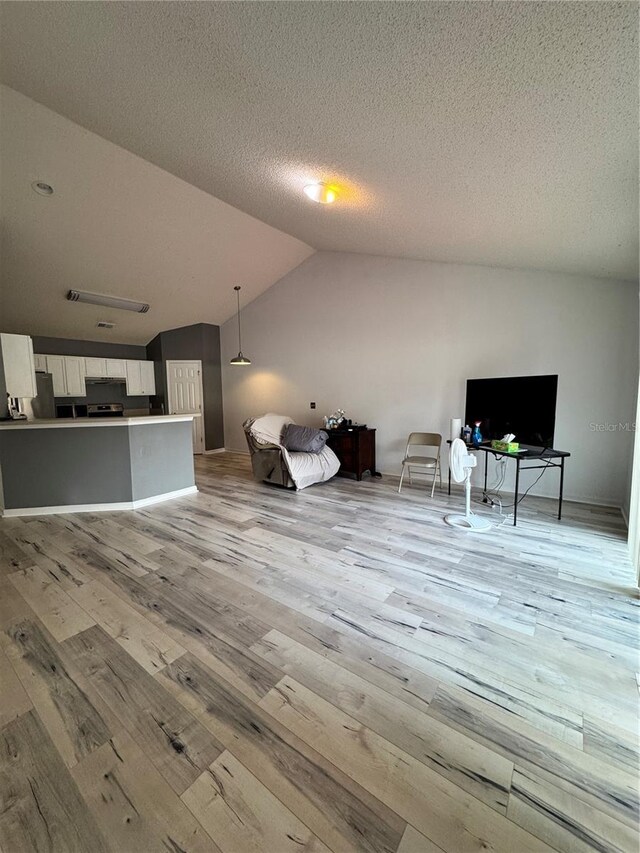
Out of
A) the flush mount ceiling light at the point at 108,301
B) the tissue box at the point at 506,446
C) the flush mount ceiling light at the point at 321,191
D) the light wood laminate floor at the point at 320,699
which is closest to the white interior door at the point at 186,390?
the flush mount ceiling light at the point at 108,301

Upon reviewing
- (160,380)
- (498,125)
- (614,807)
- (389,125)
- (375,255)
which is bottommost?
(614,807)

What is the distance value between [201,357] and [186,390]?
79 cm

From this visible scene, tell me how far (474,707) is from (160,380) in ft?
24.1

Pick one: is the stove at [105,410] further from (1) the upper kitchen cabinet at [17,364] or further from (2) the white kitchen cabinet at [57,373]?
(1) the upper kitchen cabinet at [17,364]

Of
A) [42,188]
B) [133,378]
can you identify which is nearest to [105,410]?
[133,378]

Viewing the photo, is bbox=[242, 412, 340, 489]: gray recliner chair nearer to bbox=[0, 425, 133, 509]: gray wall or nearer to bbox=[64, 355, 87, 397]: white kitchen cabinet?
bbox=[0, 425, 133, 509]: gray wall

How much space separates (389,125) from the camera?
72.7 inches

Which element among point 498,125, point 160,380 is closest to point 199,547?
point 498,125

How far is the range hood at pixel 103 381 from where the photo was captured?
6316 mm

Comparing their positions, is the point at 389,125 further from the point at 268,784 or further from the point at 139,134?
the point at 268,784

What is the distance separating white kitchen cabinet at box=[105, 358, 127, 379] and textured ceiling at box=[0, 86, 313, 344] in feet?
1.57

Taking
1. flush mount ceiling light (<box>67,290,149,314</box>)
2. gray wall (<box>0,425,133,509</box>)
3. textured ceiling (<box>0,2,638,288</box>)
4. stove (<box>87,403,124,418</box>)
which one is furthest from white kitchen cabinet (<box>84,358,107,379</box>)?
textured ceiling (<box>0,2,638,288</box>)

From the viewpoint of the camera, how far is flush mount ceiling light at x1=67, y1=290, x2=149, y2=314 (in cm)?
496

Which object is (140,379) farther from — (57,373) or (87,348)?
(57,373)
